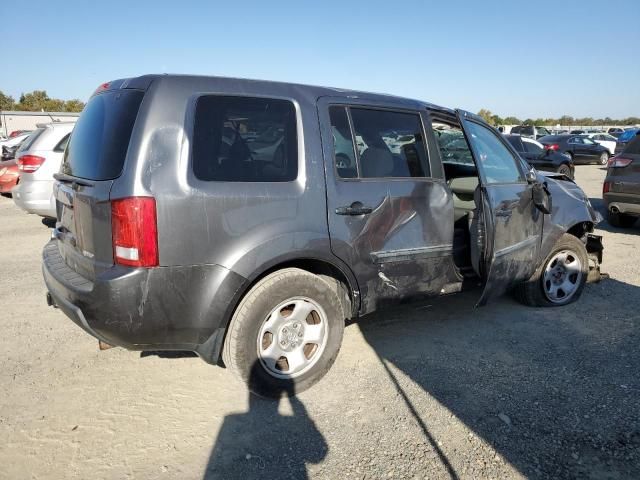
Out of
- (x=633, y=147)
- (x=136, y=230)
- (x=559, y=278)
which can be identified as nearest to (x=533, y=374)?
(x=559, y=278)

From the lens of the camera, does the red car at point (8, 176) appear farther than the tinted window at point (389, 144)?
Yes

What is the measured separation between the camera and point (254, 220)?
9.02 feet

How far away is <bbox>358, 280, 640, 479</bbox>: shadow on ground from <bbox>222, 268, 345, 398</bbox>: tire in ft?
2.00

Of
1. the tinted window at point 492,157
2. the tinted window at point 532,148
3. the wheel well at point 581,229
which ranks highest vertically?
the tinted window at point 492,157

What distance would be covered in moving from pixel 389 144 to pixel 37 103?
7074 centimetres

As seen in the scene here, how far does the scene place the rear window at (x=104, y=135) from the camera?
2.58 metres

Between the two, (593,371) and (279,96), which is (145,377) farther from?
(593,371)

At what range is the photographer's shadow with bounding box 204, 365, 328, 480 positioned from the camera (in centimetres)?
240

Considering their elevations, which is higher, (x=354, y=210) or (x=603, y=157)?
(x=354, y=210)

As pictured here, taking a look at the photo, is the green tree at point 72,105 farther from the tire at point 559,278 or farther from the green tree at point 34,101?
the tire at point 559,278

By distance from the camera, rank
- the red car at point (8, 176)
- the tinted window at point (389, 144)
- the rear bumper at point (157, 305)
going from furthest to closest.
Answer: the red car at point (8, 176), the tinted window at point (389, 144), the rear bumper at point (157, 305)

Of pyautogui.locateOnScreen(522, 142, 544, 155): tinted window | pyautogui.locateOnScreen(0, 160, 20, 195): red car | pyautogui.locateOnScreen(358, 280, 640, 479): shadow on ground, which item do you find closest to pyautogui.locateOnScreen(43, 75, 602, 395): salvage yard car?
pyautogui.locateOnScreen(358, 280, 640, 479): shadow on ground

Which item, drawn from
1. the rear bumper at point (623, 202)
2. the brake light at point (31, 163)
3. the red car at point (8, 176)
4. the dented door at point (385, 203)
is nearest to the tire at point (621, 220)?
the rear bumper at point (623, 202)

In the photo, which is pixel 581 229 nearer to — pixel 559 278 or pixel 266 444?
pixel 559 278
